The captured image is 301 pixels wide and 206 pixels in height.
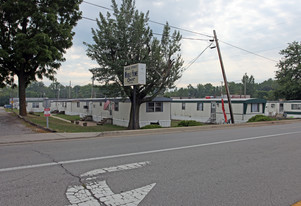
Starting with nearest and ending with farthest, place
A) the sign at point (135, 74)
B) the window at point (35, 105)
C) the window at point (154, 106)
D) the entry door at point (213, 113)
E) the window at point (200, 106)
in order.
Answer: the sign at point (135, 74) < the window at point (154, 106) < the entry door at point (213, 113) < the window at point (200, 106) < the window at point (35, 105)

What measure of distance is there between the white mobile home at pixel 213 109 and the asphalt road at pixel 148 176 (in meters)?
21.6

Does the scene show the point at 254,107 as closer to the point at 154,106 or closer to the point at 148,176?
the point at 154,106

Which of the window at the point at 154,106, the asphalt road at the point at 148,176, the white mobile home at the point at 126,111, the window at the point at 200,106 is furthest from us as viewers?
the window at the point at 200,106

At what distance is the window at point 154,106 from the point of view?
88.1 feet

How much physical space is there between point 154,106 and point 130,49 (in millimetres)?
8602

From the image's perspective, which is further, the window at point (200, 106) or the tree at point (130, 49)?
the window at point (200, 106)

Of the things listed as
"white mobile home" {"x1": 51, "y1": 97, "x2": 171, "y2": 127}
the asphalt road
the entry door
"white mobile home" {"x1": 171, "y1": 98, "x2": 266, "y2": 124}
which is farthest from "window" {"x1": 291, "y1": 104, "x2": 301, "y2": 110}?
the asphalt road

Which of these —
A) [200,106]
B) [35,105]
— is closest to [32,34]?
[200,106]

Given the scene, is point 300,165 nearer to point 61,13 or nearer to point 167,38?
point 167,38

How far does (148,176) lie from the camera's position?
5316 mm

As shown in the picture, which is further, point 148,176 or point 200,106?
point 200,106

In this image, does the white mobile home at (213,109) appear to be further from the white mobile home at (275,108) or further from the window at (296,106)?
the white mobile home at (275,108)

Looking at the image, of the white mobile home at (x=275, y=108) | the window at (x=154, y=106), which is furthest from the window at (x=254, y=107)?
the window at (x=154, y=106)

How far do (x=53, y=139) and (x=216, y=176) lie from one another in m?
7.44
